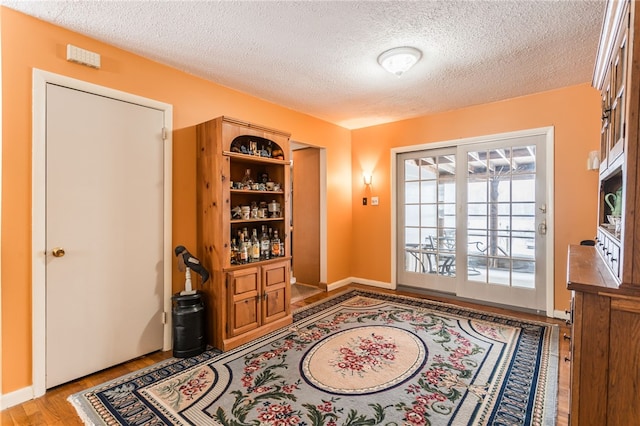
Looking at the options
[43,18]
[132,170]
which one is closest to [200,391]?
[132,170]

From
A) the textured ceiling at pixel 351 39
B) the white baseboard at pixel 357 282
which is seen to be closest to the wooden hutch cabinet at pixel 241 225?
the textured ceiling at pixel 351 39

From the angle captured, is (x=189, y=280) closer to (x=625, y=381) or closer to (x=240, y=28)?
(x=240, y=28)

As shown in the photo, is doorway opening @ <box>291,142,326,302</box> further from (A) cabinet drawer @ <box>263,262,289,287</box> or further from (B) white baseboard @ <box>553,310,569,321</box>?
(B) white baseboard @ <box>553,310,569,321</box>

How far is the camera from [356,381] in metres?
2.19

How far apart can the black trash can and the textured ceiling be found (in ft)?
6.84

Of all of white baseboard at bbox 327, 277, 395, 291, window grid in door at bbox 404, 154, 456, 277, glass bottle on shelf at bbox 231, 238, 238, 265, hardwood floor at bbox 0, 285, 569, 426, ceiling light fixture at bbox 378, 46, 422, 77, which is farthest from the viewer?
white baseboard at bbox 327, 277, 395, 291

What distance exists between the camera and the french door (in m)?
3.57

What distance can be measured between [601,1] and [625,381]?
2155 mm

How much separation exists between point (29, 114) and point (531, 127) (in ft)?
15.1

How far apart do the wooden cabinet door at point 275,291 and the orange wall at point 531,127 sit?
6.47 ft

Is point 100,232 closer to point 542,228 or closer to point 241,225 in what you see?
point 241,225

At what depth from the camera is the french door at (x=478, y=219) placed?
140 inches

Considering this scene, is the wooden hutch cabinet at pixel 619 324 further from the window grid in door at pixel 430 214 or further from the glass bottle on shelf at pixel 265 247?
the window grid in door at pixel 430 214

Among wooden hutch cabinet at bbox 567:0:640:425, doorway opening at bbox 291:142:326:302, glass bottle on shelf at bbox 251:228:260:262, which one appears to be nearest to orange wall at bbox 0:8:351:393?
glass bottle on shelf at bbox 251:228:260:262
